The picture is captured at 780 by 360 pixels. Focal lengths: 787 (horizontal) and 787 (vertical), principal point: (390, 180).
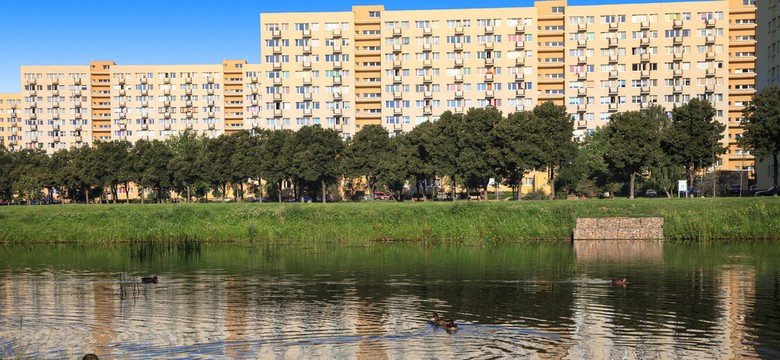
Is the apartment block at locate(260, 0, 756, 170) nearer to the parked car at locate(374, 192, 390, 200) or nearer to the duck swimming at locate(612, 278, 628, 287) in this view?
the parked car at locate(374, 192, 390, 200)

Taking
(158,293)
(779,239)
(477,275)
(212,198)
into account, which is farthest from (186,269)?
(212,198)

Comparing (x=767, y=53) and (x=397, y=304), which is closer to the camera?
(x=397, y=304)

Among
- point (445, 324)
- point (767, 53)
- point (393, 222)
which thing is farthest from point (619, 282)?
point (767, 53)

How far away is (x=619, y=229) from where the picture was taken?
71938 mm

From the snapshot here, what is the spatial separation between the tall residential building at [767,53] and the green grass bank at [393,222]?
2085 inches

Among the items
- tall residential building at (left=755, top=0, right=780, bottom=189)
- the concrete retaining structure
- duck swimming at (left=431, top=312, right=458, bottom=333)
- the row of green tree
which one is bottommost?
duck swimming at (left=431, top=312, right=458, bottom=333)

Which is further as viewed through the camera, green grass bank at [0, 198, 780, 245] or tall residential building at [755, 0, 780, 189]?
tall residential building at [755, 0, 780, 189]

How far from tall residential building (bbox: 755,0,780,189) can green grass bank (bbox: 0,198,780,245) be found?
5295cm

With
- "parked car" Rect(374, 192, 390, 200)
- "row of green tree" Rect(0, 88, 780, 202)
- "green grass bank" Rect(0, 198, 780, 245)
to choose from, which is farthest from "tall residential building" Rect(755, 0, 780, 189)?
"parked car" Rect(374, 192, 390, 200)

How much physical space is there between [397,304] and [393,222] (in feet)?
123

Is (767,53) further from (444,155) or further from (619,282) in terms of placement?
(619,282)

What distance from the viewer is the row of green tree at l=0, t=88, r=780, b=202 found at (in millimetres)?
98250

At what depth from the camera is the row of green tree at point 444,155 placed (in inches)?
3868

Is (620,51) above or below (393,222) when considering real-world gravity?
above
